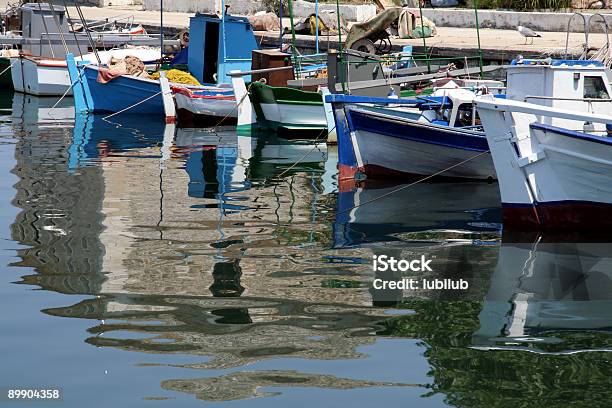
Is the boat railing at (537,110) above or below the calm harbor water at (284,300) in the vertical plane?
above

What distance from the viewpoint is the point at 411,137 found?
49.5ft

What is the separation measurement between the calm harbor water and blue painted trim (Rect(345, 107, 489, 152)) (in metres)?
Result: 0.70

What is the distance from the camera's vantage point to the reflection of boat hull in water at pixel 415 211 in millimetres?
11836

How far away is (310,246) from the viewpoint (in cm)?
1085

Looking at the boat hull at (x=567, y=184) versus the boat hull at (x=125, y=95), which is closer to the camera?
the boat hull at (x=567, y=184)

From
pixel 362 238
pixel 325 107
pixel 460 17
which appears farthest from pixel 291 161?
pixel 460 17

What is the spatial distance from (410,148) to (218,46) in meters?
11.0

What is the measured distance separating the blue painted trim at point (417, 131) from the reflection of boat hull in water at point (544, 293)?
3574mm

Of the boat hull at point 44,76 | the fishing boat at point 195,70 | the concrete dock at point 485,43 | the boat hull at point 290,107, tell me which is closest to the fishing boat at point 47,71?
the boat hull at point 44,76

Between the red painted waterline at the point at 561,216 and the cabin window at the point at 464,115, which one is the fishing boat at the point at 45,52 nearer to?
the cabin window at the point at 464,115

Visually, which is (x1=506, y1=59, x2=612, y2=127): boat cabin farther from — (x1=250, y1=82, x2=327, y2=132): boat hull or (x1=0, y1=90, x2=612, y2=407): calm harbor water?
(x1=250, y1=82, x2=327, y2=132): boat hull

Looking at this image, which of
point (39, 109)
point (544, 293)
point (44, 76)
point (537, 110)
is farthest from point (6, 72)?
point (544, 293)

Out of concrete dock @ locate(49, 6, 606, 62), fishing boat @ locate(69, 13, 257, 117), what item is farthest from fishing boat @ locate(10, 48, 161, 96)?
concrete dock @ locate(49, 6, 606, 62)

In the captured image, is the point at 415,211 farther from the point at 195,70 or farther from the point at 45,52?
the point at 45,52
